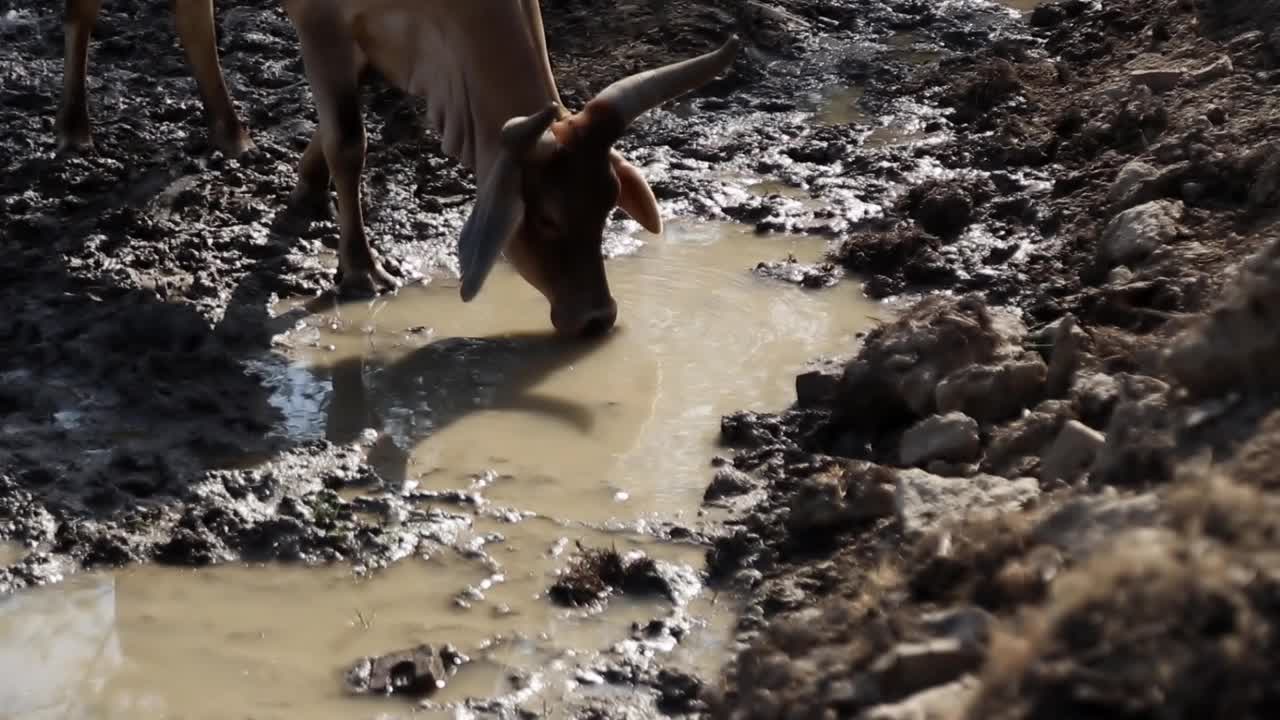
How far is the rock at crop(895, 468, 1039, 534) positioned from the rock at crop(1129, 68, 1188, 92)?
3.78 metres

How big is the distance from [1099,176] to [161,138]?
13.7 feet

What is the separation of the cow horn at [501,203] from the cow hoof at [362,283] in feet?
2.84

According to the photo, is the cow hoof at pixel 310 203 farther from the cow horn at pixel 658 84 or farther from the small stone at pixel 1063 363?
the small stone at pixel 1063 363

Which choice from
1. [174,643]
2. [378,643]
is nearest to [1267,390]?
[378,643]

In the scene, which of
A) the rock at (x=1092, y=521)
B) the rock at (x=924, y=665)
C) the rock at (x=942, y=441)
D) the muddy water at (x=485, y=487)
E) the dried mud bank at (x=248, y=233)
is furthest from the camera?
the dried mud bank at (x=248, y=233)

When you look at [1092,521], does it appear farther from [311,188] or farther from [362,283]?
[311,188]

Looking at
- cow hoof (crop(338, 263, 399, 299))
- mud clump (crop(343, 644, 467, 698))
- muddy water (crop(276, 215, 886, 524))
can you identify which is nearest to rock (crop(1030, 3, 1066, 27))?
muddy water (crop(276, 215, 886, 524))

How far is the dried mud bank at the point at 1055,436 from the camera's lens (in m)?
2.51

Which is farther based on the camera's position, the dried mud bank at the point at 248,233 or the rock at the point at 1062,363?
the dried mud bank at the point at 248,233

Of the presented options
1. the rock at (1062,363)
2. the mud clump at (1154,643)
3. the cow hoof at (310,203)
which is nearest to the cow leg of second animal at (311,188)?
the cow hoof at (310,203)

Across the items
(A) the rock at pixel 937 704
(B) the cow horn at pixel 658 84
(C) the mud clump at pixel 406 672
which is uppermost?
(A) the rock at pixel 937 704

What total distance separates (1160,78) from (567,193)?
3.02m

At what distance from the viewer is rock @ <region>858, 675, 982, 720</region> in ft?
8.56

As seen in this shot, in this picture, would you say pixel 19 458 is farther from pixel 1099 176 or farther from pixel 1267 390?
pixel 1099 176
